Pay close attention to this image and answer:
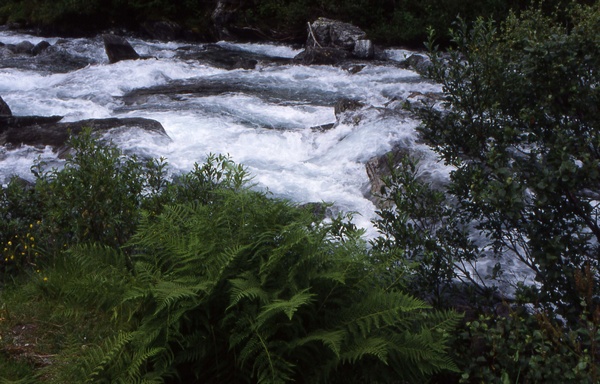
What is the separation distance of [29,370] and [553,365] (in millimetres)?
2856

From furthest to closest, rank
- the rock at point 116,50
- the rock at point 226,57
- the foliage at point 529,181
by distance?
the rock at point 226,57 → the rock at point 116,50 → the foliage at point 529,181

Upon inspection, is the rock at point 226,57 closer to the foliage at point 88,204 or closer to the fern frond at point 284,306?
the foliage at point 88,204

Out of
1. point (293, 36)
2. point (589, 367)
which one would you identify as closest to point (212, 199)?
point (589, 367)

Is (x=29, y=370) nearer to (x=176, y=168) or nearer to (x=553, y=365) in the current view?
(x=553, y=365)

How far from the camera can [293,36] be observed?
82.4 ft

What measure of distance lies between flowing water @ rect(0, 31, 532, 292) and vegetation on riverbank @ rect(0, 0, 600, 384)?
8.08ft

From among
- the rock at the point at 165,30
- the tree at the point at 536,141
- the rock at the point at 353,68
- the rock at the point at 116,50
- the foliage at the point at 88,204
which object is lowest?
the rock at the point at 165,30

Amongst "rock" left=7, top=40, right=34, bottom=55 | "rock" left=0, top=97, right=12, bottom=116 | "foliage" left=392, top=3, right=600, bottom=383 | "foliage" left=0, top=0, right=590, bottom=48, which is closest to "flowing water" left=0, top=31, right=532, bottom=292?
"rock" left=0, top=97, right=12, bottom=116

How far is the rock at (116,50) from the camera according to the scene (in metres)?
19.4

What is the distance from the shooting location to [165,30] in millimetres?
25703

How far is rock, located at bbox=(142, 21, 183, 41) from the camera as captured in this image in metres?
25.5

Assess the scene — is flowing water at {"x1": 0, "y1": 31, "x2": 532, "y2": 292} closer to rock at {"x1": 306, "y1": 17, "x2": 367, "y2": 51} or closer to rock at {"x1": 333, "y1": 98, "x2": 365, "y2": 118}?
rock at {"x1": 333, "y1": 98, "x2": 365, "y2": 118}

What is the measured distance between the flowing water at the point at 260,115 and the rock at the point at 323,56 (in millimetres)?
548

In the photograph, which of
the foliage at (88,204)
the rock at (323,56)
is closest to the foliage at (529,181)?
the foliage at (88,204)
